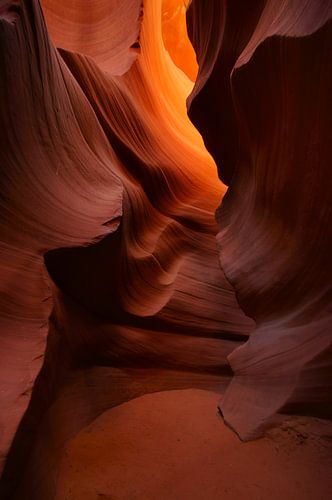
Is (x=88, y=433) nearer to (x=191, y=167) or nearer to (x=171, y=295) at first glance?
(x=171, y=295)

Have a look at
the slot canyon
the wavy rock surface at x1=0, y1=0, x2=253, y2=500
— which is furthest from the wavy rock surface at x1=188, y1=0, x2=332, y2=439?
the wavy rock surface at x1=0, y1=0, x2=253, y2=500

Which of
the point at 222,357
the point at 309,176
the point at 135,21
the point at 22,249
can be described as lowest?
the point at 222,357

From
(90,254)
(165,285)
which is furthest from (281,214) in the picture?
(165,285)

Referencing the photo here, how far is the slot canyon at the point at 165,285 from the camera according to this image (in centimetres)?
179

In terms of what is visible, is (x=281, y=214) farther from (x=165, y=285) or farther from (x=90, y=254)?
(x=165, y=285)

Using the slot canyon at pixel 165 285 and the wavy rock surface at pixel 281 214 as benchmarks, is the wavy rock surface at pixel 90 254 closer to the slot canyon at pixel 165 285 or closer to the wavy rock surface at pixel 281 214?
the slot canyon at pixel 165 285

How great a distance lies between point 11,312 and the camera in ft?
6.41

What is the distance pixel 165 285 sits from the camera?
11.4ft

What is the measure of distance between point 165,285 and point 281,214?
139 cm

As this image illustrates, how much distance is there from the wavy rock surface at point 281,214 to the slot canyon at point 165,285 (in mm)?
12

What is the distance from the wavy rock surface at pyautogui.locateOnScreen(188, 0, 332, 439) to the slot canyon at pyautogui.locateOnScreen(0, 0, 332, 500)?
0.5 inches

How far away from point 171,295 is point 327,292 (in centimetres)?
153

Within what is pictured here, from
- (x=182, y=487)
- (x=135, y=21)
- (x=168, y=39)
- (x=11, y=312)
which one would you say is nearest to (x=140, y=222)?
(x=11, y=312)

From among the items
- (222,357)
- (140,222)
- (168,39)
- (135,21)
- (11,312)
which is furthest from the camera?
(168,39)
